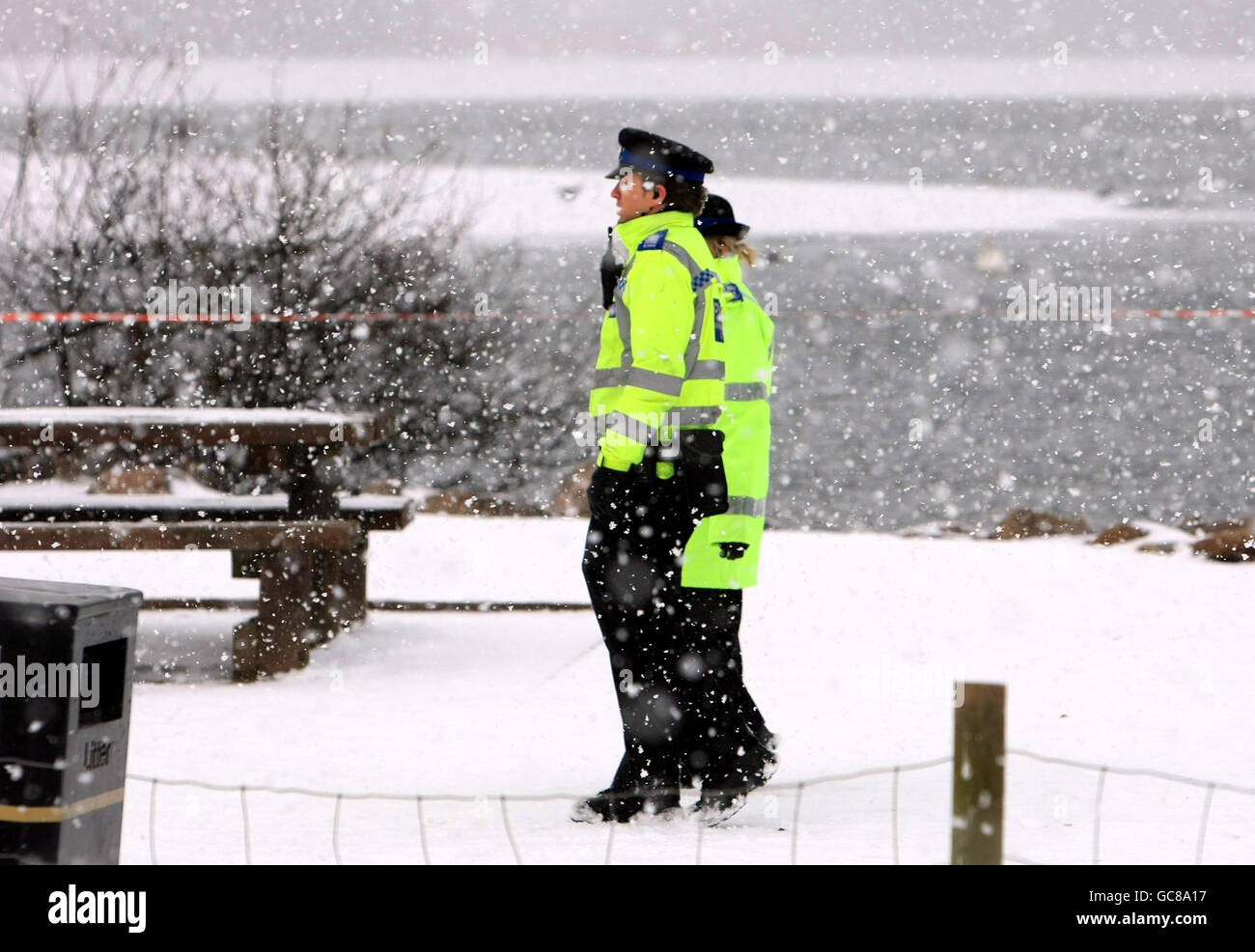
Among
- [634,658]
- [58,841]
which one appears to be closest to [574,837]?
[634,658]

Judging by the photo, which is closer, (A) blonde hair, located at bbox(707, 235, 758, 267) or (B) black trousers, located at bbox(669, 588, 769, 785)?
→ (B) black trousers, located at bbox(669, 588, 769, 785)

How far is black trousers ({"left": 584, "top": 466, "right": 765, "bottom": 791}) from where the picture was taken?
3.93m

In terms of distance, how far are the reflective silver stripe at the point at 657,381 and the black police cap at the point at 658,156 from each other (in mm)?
559

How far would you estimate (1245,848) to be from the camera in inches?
146

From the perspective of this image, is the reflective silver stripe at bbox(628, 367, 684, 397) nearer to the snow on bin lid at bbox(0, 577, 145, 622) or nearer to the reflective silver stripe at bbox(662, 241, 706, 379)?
the reflective silver stripe at bbox(662, 241, 706, 379)

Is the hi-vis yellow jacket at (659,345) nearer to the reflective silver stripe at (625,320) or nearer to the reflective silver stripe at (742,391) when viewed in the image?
the reflective silver stripe at (625,320)

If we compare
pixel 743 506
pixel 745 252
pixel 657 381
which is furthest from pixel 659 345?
pixel 745 252

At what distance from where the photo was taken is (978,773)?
2576 millimetres

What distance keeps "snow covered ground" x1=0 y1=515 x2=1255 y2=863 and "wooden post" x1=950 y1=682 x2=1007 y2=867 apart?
899 millimetres

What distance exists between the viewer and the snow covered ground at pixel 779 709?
3842mm

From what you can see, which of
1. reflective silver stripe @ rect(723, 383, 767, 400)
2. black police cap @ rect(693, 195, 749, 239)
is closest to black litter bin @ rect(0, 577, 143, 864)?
reflective silver stripe @ rect(723, 383, 767, 400)

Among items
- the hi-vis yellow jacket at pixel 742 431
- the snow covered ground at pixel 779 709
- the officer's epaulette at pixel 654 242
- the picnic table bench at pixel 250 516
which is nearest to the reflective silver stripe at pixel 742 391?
the hi-vis yellow jacket at pixel 742 431

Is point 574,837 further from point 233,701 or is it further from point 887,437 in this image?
point 887,437
